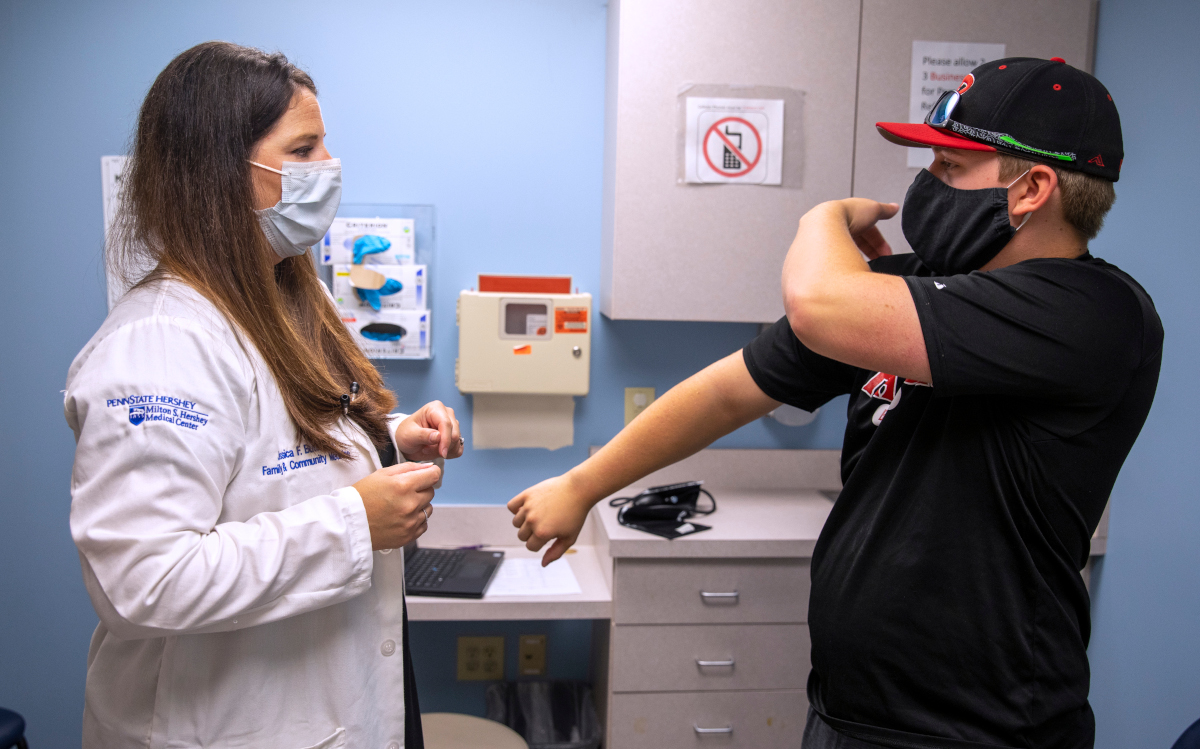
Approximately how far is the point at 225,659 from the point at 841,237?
0.94 meters

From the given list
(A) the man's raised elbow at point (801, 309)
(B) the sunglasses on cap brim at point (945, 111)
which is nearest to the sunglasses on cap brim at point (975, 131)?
(B) the sunglasses on cap brim at point (945, 111)

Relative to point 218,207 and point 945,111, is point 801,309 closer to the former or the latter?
point 945,111

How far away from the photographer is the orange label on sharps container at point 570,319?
6.72 feet

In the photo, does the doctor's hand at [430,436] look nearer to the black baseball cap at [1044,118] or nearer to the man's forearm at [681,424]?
the man's forearm at [681,424]

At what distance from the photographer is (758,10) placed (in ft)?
5.94

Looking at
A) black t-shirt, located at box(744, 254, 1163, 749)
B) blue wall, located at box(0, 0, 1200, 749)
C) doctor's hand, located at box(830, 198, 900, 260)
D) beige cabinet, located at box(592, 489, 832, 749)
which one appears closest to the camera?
black t-shirt, located at box(744, 254, 1163, 749)

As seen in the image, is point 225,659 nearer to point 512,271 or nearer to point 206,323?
point 206,323

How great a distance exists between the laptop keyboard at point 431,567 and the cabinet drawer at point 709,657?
457mm

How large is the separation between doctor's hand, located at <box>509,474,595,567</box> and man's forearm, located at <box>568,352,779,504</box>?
0.02m

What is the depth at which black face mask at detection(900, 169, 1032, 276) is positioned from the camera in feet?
2.99

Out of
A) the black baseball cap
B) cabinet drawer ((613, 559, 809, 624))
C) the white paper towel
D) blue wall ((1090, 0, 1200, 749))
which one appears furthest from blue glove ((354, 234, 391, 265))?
blue wall ((1090, 0, 1200, 749))

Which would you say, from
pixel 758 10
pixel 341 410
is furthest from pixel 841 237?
pixel 758 10

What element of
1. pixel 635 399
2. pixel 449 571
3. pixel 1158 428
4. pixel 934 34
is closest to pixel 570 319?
pixel 635 399

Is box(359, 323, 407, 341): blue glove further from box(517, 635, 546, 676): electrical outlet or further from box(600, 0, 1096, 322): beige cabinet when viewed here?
box(517, 635, 546, 676): electrical outlet
